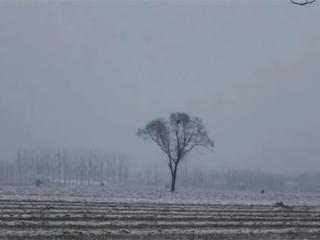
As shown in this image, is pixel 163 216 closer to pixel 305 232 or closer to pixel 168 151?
pixel 305 232

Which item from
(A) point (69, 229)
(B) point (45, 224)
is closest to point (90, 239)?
(A) point (69, 229)

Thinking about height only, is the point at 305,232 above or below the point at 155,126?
below

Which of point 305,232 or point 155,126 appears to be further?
point 155,126

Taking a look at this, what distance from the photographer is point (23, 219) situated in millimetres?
22891

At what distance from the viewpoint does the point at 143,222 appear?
23.7 metres

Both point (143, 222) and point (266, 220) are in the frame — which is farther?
point (266, 220)

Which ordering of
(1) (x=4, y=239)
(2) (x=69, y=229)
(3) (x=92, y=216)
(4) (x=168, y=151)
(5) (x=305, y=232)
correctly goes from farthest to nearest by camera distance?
1. (4) (x=168, y=151)
2. (3) (x=92, y=216)
3. (5) (x=305, y=232)
4. (2) (x=69, y=229)
5. (1) (x=4, y=239)

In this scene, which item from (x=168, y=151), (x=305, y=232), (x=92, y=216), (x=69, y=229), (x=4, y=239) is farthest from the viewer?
(x=168, y=151)

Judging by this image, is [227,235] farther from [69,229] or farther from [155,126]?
[155,126]

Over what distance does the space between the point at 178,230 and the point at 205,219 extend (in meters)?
5.44

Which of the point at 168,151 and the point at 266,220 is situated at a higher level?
the point at 168,151

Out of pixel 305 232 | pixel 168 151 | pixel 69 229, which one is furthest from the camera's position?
pixel 168 151

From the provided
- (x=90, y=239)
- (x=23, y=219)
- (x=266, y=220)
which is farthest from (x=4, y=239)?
(x=266, y=220)

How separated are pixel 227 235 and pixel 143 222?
14.6ft
